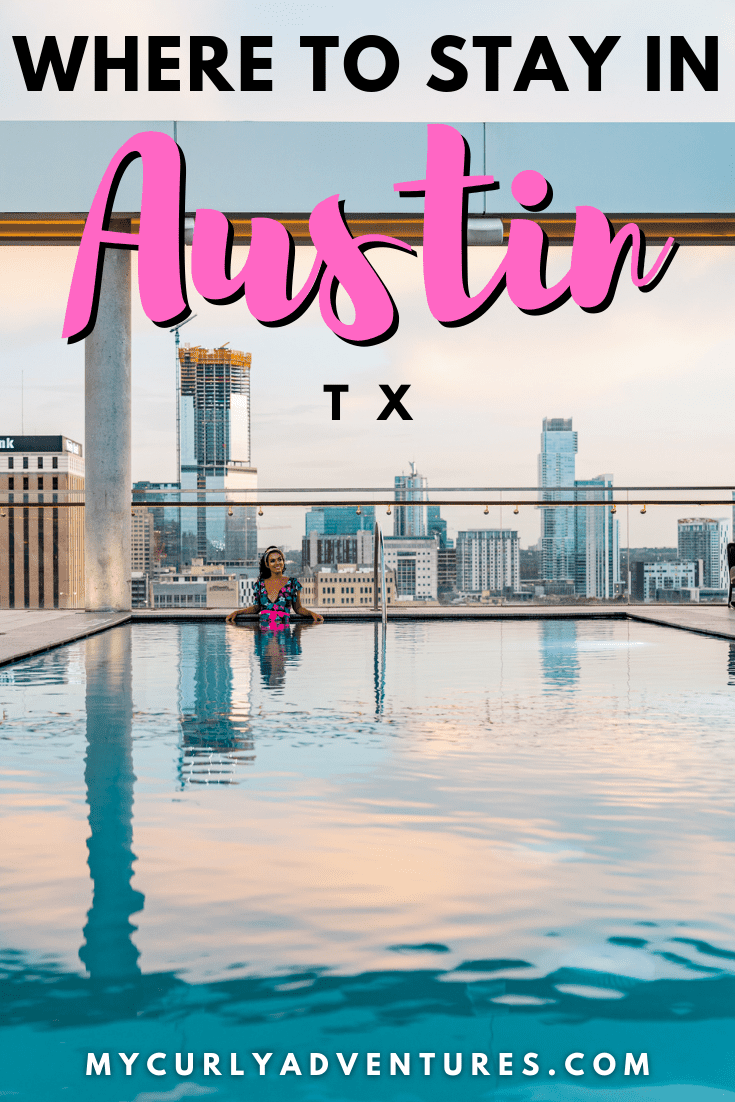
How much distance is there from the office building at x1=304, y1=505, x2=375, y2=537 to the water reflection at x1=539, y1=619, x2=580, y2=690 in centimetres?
241

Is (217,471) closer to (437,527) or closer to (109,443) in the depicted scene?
(109,443)

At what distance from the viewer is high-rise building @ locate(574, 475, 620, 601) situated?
1205 centimetres

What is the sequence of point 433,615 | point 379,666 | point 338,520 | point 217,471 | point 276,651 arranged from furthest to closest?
point 217,471
point 338,520
point 433,615
point 276,651
point 379,666

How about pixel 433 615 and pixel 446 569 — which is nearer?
pixel 433 615

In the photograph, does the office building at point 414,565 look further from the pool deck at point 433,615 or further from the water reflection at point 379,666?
the water reflection at point 379,666

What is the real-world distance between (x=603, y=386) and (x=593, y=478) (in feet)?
28.3

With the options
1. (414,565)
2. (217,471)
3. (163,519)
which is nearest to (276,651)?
(414,565)

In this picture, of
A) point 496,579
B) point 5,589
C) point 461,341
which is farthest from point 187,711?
point 461,341

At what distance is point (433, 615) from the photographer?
1148 centimetres

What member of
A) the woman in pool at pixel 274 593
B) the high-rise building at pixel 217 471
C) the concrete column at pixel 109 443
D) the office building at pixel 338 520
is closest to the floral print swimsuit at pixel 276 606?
the woman in pool at pixel 274 593

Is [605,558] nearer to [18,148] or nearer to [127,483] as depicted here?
Result: [127,483]

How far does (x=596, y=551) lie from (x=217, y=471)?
4.79 meters

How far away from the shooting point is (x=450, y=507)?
40.1ft

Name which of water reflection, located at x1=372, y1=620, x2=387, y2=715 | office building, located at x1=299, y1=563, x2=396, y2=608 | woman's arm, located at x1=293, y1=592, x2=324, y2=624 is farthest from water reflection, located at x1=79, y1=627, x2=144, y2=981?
office building, located at x1=299, y1=563, x2=396, y2=608
